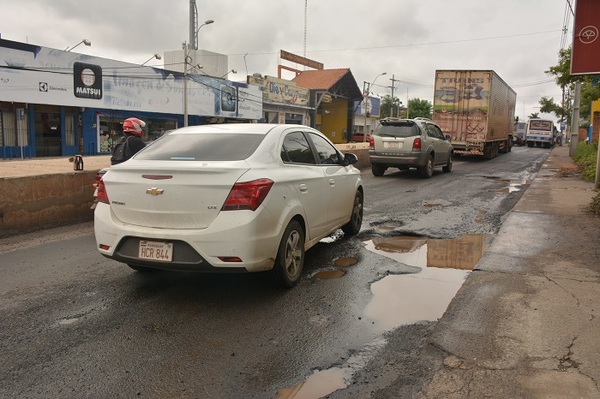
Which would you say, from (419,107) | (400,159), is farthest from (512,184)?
(419,107)

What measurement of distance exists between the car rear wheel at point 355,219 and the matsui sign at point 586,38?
6.22m

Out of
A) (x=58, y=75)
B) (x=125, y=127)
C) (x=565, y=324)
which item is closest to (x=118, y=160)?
(x=125, y=127)

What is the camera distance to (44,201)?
7.82 meters

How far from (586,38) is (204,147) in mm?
9037

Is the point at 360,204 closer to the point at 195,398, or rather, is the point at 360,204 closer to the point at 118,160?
the point at 118,160

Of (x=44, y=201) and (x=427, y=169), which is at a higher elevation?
(x=427, y=169)

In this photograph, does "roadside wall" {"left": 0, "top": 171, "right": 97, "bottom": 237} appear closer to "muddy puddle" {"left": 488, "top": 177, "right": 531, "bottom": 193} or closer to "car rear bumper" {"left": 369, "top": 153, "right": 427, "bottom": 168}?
"car rear bumper" {"left": 369, "top": 153, "right": 427, "bottom": 168}

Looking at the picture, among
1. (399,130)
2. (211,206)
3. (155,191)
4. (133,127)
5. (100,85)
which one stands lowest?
(211,206)

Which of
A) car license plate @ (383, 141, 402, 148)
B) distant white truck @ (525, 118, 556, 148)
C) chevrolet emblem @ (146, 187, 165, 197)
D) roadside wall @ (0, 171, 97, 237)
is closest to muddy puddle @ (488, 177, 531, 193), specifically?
car license plate @ (383, 141, 402, 148)

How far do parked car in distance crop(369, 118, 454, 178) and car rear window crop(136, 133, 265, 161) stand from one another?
1101 centimetres

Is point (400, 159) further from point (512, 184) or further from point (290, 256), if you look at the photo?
point (290, 256)

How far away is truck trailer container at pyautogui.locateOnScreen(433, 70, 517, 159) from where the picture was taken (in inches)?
851

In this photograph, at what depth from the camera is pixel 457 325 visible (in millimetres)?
3891

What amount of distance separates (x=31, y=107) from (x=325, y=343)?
2496 cm
